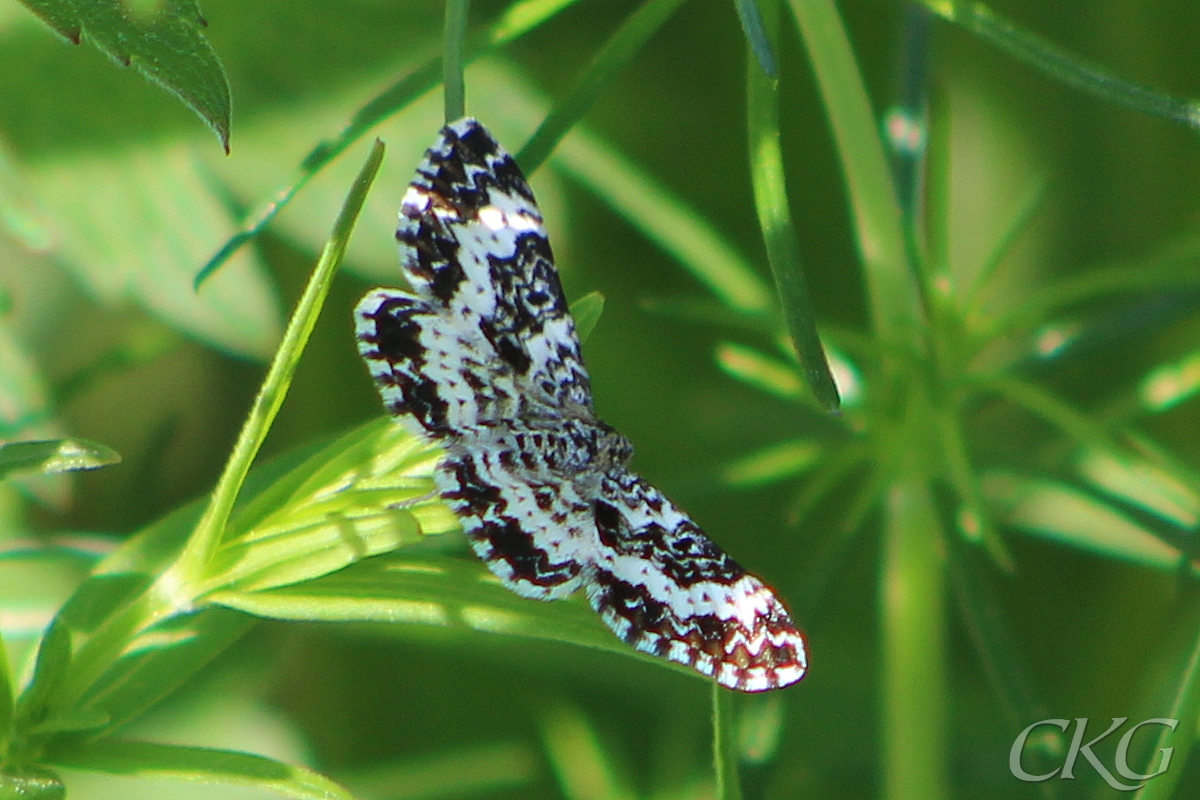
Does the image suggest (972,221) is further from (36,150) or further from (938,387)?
(36,150)

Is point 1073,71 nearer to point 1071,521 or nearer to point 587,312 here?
point 587,312

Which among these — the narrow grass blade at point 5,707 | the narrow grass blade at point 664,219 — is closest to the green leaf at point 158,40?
the narrow grass blade at point 5,707

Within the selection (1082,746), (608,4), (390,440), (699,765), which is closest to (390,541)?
(390,440)

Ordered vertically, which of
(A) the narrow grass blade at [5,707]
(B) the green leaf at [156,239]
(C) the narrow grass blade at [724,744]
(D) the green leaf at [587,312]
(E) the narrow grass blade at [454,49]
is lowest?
(A) the narrow grass blade at [5,707]

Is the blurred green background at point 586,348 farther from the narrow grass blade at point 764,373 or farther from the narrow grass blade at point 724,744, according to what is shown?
the narrow grass blade at point 724,744

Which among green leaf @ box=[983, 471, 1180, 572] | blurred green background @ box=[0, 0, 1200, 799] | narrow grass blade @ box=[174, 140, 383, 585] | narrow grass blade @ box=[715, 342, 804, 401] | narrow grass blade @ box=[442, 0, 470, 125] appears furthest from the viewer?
blurred green background @ box=[0, 0, 1200, 799]

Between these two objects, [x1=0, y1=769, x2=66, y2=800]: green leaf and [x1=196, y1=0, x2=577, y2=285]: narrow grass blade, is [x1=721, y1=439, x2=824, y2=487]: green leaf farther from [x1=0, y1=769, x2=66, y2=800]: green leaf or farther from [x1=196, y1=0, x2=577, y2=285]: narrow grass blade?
[x1=0, y1=769, x2=66, y2=800]: green leaf

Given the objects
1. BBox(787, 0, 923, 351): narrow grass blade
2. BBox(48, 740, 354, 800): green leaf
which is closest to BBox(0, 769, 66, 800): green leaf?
BBox(48, 740, 354, 800): green leaf
